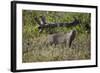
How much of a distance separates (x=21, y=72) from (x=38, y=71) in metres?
0.14

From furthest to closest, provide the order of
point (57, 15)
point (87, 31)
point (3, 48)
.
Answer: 1. point (87, 31)
2. point (57, 15)
3. point (3, 48)

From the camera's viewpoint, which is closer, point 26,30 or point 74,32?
point 26,30

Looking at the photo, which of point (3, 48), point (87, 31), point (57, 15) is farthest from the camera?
point (87, 31)

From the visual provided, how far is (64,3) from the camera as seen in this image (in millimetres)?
1806

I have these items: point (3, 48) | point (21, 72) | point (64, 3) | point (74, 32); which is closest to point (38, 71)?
point (21, 72)

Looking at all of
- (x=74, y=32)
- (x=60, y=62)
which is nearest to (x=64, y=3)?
(x=74, y=32)

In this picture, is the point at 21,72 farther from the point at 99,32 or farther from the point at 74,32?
the point at 99,32

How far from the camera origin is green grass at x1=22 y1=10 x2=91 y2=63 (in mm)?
1696

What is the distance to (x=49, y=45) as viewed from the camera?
177cm

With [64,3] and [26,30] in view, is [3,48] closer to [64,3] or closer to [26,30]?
[26,30]

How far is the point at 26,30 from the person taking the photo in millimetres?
1691

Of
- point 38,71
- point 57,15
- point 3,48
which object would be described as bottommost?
point 38,71

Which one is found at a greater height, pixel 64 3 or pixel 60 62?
pixel 64 3

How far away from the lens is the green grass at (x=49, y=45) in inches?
66.8
